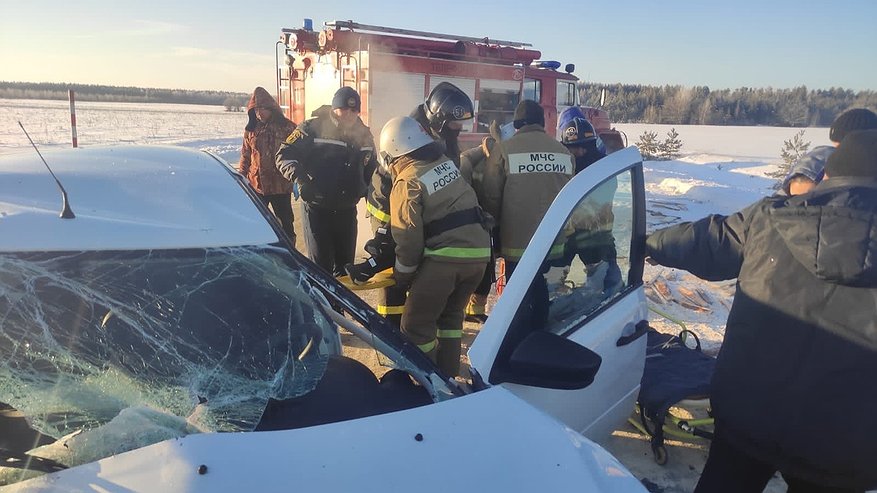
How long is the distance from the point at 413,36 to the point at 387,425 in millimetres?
8715

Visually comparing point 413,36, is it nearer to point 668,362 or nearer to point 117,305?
point 668,362

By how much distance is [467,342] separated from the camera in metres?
4.48

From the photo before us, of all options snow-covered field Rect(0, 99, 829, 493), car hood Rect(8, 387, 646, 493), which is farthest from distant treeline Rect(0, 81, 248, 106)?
car hood Rect(8, 387, 646, 493)

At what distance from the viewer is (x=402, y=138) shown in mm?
3150

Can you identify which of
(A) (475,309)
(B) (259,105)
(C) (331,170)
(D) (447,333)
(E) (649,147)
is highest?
(B) (259,105)

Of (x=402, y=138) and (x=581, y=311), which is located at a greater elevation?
(x=402, y=138)

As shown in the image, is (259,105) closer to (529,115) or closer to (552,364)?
(529,115)

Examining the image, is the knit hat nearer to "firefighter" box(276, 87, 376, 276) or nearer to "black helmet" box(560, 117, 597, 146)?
"firefighter" box(276, 87, 376, 276)

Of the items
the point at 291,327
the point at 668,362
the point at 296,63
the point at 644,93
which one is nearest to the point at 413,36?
the point at 296,63

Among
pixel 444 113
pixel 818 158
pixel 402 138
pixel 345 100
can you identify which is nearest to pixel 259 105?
pixel 345 100

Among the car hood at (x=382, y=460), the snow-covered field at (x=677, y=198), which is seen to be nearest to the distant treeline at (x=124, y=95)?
the snow-covered field at (x=677, y=198)

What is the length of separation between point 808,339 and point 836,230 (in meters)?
0.32

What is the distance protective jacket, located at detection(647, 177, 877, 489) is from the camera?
60.2 inches

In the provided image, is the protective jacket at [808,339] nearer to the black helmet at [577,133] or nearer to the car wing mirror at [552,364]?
the car wing mirror at [552,364]
